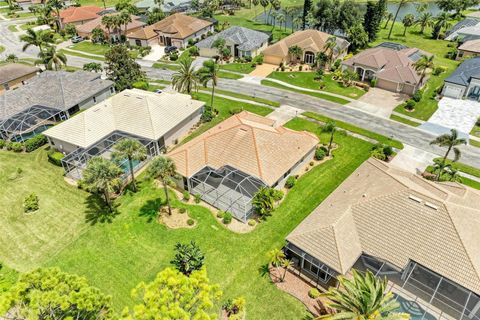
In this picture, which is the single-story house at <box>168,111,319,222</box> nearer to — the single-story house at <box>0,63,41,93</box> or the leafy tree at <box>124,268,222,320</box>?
the leafy tree at <box>124,268,222,320</box>

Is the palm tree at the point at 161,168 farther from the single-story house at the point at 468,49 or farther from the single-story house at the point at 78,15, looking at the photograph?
the single-story house at the point at 78,15

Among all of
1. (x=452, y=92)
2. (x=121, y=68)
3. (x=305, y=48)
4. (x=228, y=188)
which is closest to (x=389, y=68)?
(x=452, y=92)

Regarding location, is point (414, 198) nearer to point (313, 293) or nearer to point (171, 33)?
point (313, 293)

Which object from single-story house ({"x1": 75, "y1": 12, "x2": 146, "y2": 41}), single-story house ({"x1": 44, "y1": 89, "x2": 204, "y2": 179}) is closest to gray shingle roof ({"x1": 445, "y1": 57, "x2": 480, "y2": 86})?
single-story house ({"x1": 44, "y1": 89, "x2": 204, "y2": 179})

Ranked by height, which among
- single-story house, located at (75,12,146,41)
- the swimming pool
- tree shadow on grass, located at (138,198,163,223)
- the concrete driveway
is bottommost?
tree shadow on grass, located at (138,198,163,223)

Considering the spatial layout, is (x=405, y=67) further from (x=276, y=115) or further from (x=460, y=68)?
(x=276, y=115)
